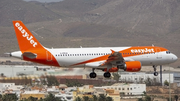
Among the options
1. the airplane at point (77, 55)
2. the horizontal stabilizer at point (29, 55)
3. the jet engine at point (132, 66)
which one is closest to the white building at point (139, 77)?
the airplane at point (77, 55)

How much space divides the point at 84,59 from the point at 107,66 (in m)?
3.77

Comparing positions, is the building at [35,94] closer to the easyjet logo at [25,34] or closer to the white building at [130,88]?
the white building at [130,88]

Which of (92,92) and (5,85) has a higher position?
(5,85)

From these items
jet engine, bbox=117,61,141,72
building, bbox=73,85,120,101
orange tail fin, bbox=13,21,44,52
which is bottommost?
building, bbox=73,85,120,101

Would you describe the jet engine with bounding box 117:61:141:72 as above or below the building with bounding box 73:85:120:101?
above

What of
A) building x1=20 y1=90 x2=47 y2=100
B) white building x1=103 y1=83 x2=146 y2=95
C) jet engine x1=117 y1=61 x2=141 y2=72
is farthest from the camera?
white building x1=103 y1=83 x2=146 y2=95

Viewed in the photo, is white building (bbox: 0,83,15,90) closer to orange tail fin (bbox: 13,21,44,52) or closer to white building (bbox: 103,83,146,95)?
white building (bbox: 103,83,146,95)

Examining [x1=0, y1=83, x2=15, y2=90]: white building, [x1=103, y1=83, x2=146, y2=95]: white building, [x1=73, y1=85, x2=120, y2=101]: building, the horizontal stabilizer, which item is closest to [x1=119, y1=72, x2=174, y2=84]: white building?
[x1=103, y1=83, x2=146, y2=95]: white building

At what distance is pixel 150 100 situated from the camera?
12275 centimetres

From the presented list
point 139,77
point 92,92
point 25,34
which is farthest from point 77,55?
point 139,77

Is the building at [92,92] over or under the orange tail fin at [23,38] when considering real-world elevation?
under

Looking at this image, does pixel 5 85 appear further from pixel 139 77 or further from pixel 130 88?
pixel 139 77

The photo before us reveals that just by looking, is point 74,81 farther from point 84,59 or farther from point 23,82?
point 84,59

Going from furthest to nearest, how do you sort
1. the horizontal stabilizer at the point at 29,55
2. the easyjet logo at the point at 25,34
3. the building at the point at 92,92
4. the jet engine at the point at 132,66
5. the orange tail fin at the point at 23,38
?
1. the building at the point at 92,92
2. the jet engine at the point at 132,66
3. the easyjet logo at the point at 25,34
4. the orange tail fin at the point at 23,38
5. the horizontal stabilizer at the point at 29,55
